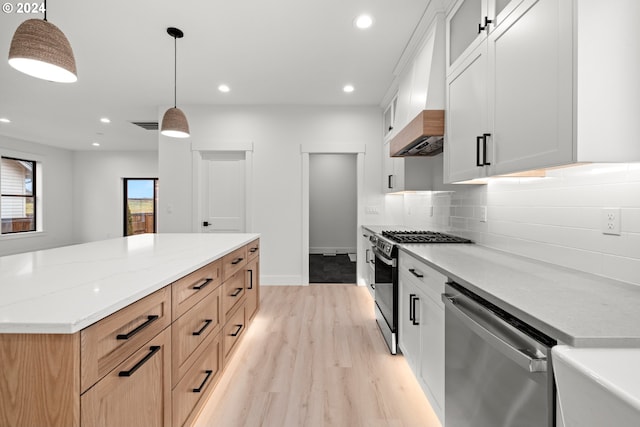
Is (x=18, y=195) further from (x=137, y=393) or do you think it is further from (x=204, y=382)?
(x=137, y=393)

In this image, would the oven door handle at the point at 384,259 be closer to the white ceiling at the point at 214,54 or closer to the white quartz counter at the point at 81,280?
the white quartz counter at the point at 81,280

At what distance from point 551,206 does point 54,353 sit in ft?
6.78

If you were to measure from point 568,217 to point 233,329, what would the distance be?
7.15 feet

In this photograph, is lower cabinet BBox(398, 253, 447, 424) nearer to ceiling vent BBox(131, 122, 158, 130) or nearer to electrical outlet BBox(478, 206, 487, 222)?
electrical outlet BBox(478, 206, 487, 222)

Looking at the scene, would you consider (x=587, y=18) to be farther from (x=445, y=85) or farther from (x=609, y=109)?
(x=445, y=85)

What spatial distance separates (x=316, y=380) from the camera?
209 cm

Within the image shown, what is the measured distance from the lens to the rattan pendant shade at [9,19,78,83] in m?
1.33

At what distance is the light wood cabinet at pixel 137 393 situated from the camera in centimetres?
86

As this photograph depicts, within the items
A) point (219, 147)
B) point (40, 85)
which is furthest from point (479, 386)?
point (40, 85)

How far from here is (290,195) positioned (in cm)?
456

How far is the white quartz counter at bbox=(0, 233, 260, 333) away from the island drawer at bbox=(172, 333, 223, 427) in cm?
51

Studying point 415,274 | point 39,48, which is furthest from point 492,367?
point 39,48

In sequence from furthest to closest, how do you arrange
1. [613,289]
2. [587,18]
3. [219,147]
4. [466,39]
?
[219,147], [466,39], [613,289], [587,18]

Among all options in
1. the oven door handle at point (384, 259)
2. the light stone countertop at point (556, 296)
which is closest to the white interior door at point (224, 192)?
the oven door handle at point (384, 259)
